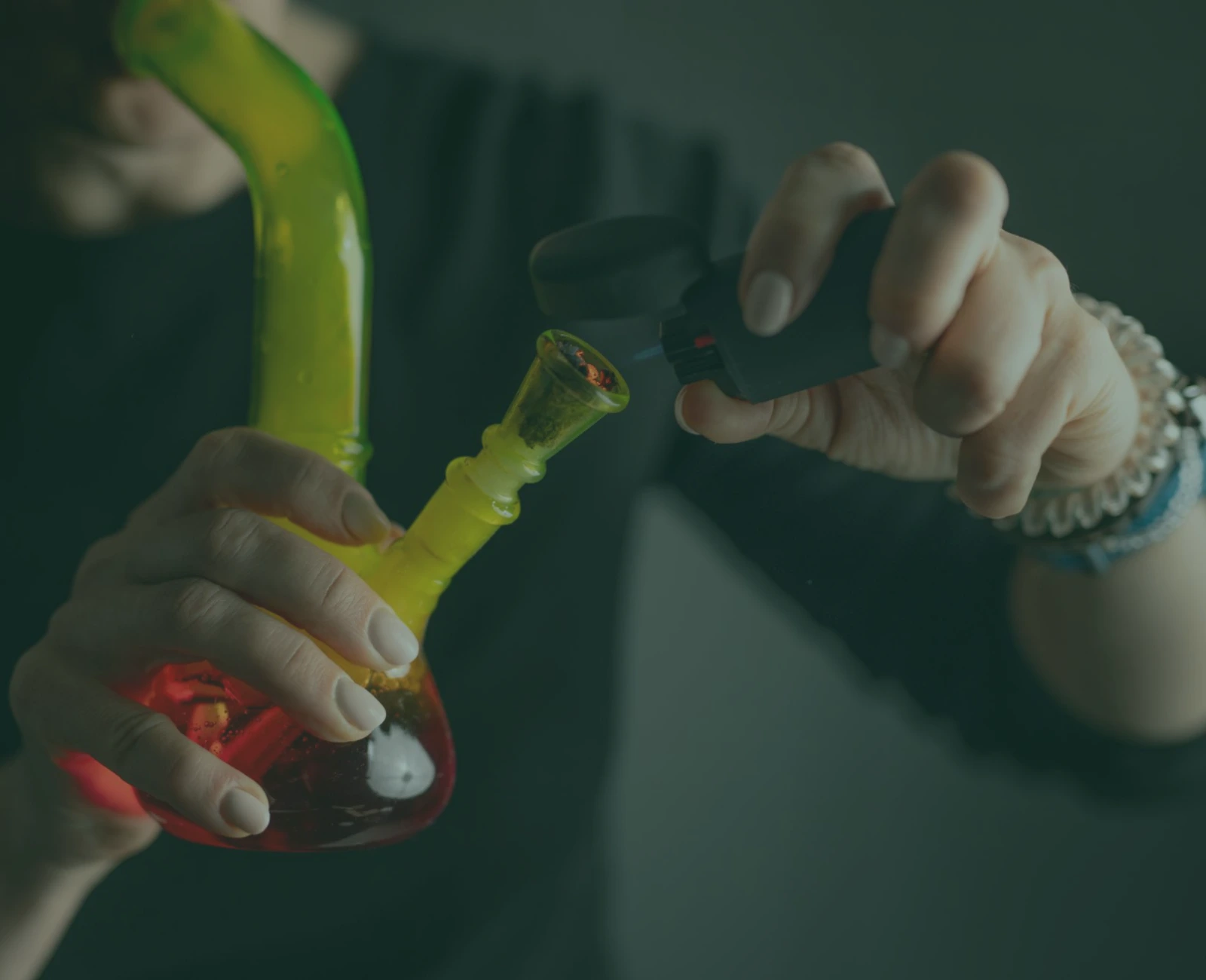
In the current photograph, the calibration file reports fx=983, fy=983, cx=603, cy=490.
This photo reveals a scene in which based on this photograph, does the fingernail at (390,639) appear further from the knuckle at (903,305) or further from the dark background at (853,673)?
the dark background at (853,673)

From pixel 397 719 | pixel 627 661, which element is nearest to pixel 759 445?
pixel 397 719

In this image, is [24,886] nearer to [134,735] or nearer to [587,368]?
[134,735]

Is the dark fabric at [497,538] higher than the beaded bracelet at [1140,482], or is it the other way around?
the beaded bracelet at [1140,482]

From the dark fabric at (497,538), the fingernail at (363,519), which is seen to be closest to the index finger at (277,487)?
the fingernail at (363,519)

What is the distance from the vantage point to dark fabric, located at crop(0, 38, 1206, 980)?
1.16 ft

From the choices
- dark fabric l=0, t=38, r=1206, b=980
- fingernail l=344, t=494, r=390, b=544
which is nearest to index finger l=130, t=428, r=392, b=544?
fingernail l=344, t=494, r=390, b=544

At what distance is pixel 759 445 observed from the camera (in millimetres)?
286

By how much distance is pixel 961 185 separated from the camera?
19 centimetres

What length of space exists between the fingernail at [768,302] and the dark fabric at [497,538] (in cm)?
10

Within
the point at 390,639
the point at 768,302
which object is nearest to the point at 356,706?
the point at 390,639

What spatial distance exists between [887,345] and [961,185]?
1.3 inches

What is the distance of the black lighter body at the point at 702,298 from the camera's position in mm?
178

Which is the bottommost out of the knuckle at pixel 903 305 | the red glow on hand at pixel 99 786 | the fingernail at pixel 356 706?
the red glow on hand at pixel 99 786

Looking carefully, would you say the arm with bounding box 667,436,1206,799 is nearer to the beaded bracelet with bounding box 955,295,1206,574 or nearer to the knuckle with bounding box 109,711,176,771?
the beaded bracelet with bounding box 955,295,1206,574
